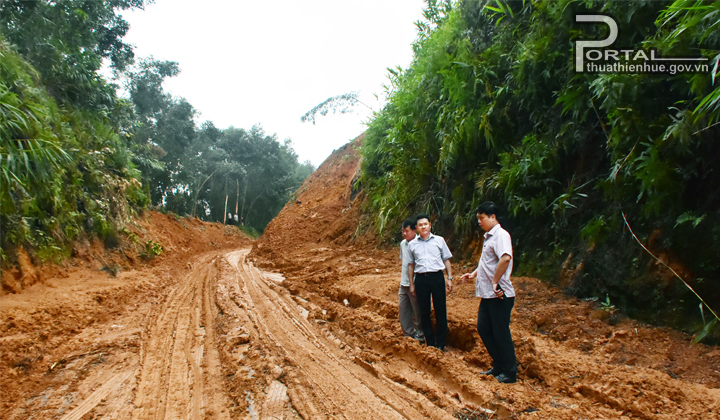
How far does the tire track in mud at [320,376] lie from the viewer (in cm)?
265

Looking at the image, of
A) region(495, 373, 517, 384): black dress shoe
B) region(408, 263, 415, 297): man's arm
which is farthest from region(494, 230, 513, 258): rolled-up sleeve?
region(408, 263, 415, 297): man's arm

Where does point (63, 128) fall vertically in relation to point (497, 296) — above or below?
above

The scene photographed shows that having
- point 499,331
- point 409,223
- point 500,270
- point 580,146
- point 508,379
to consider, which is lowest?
point 508,379

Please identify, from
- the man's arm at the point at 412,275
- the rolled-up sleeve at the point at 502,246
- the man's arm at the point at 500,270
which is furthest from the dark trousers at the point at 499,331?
the man's arm at the point at 412,275

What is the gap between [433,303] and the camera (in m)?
3.94

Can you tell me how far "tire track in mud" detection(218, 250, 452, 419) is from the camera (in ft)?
8.70

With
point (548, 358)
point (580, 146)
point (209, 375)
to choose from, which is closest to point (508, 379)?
point (548, 358)

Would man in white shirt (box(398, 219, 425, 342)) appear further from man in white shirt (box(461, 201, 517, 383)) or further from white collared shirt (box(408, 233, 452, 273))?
man in white shirt (box(461, 201, 517, 383))

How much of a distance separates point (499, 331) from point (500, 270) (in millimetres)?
539

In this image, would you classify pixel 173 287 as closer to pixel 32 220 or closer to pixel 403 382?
pixel 32 220

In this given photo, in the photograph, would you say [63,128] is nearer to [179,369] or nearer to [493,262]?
[179,369]

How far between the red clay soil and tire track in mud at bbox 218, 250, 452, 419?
2 cm

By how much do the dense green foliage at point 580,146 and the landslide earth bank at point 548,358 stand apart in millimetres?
374

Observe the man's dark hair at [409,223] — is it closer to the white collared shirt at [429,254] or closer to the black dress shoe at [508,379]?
the white collared shirt at [429,254]
